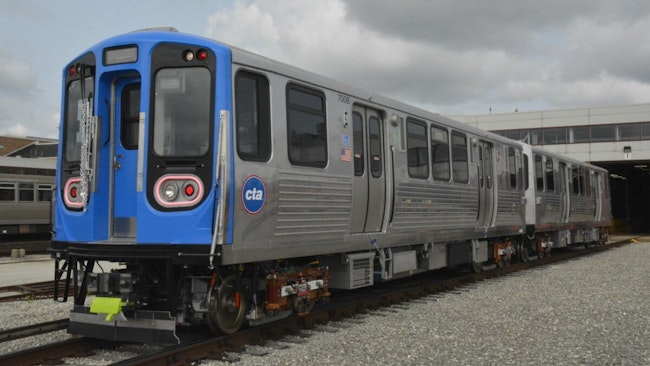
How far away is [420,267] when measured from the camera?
10.8 meters

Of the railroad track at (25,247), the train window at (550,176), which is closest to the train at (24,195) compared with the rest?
the railroad track at (25,247)

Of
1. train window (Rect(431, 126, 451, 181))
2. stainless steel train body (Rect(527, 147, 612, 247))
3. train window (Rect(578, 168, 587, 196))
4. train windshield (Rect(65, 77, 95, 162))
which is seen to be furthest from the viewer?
train window (Rect(578, 168, 587, 196))

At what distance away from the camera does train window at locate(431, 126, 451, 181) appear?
10.6m

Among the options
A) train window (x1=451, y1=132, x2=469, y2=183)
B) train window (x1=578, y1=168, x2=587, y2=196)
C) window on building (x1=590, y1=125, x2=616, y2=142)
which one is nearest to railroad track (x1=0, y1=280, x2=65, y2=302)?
train window (x1=451, y1=132, x2=469, y2=183)

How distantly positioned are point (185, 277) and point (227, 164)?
4.21 ft

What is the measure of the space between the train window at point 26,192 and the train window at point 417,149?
18419mm

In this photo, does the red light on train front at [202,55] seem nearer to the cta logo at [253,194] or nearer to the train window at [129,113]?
the train window at [129,113]

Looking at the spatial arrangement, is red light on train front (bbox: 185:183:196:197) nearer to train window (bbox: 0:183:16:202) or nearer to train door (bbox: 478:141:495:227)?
train door (bbox: 478:141:495:227)

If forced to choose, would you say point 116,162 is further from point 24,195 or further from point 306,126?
point 24,195

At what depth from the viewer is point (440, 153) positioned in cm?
1088

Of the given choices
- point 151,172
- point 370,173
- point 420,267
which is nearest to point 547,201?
point 420,267

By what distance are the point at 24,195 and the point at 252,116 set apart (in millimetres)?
19863

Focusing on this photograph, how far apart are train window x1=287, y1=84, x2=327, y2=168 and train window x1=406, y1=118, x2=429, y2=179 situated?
2.48 meters

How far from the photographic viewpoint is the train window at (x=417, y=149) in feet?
32.2
